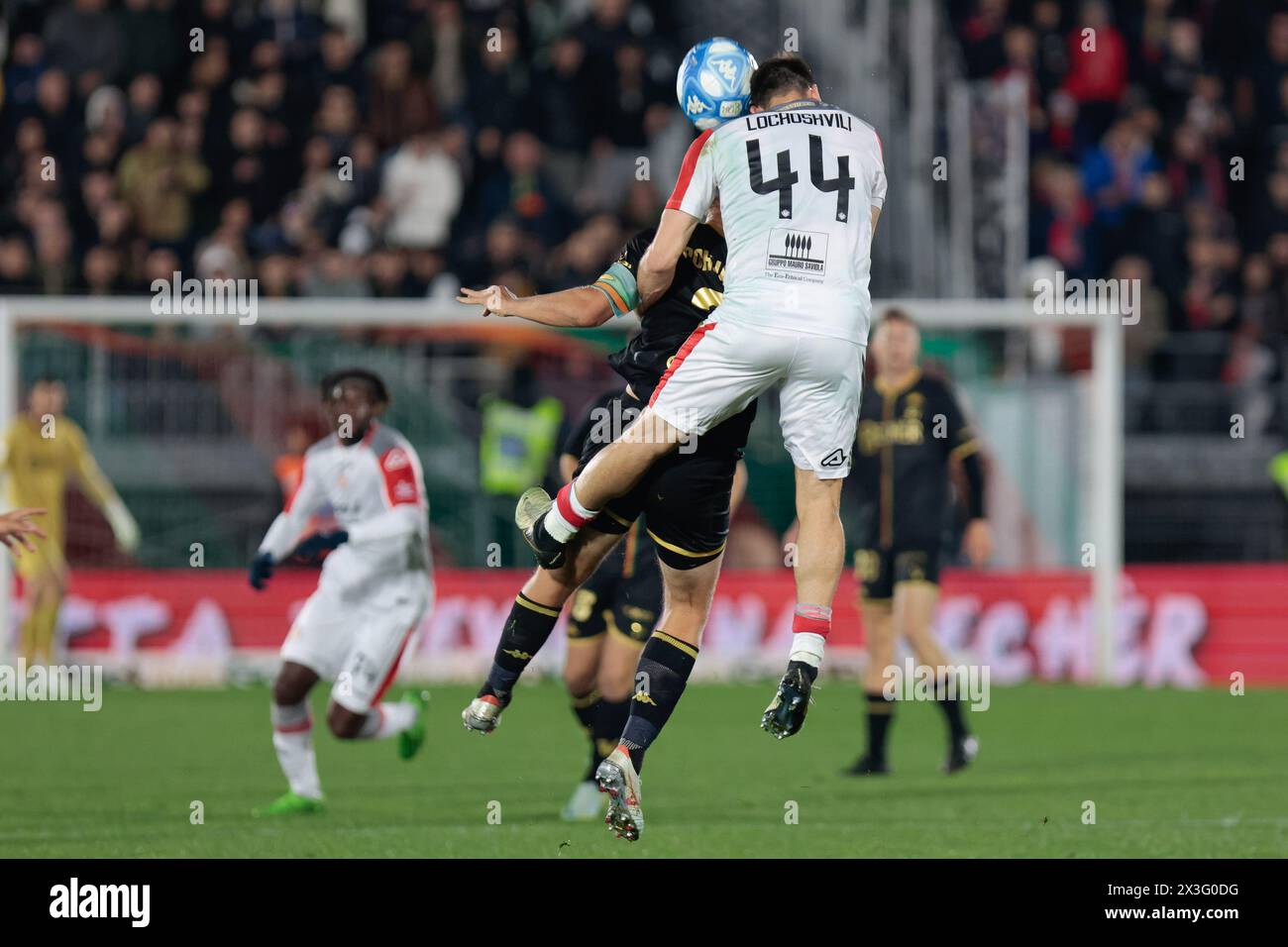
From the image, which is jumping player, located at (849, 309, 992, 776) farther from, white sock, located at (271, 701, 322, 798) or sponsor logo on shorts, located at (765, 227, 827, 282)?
sponsor logo on shorts, located at (765, 227, 827, 282)

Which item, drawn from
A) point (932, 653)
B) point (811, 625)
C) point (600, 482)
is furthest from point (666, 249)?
point (932, 653)

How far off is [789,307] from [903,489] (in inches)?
220

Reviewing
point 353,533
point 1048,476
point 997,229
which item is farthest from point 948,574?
point 353,533

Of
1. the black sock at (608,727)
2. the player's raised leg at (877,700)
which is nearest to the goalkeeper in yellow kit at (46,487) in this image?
the player's raised leg at (877,700)

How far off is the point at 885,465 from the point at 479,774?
307cm

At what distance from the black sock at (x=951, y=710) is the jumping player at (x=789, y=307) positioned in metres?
4.86

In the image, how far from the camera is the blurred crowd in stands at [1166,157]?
69.7 feet

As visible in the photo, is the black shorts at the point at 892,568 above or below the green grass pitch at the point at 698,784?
above

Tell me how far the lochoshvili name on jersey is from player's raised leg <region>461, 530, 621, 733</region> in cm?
163

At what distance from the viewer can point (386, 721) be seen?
38.4ft

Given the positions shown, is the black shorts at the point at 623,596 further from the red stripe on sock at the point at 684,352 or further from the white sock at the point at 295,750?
the red stripe on sock at the point at 684,352

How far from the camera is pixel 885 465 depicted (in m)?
13.4

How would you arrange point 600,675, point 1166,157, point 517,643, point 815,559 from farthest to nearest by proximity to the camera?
point 1166,157
point 600,675
point 517,643
point 815,559

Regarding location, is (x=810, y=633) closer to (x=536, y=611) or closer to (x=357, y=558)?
(x=536, y=611)
